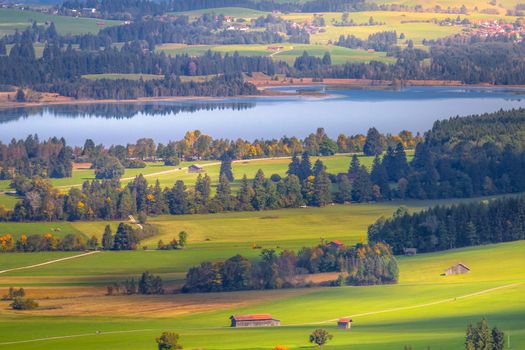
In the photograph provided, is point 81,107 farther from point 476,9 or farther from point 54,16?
point 476,9

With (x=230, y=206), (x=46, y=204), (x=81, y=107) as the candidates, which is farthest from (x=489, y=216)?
(x=81, y=107)

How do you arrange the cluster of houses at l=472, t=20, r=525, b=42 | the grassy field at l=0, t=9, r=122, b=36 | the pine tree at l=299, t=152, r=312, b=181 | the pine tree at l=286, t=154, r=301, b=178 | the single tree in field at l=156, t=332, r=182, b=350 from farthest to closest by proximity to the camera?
1. the grassy field at l=0, t=9, r=122, b=36
2. the cluster of houses at l=472, t=20, r=525, b=42
3. the pine tree at l=286, t=154, r=301, b=178
4. the pine tree at l=299, t=152, r=312, b=181
5. the single tree in field at l=156, t=332, r=182, b=350

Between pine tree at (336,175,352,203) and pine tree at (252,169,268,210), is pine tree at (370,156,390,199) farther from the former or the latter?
pine tree at (252,169,268,210)

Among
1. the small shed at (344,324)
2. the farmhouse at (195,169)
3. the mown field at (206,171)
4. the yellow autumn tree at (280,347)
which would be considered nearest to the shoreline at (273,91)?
the mown field at (206,171)

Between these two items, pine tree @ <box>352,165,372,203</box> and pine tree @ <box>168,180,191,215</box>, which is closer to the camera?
pine tree @ <box>168,180,191,215</box>

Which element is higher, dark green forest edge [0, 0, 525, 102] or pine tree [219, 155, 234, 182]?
pine tree [219, 155, 234, 182]

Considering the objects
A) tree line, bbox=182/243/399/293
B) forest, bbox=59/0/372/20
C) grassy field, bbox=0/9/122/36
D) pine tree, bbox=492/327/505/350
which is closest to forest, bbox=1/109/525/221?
tree line, bbox=182/243/399/293

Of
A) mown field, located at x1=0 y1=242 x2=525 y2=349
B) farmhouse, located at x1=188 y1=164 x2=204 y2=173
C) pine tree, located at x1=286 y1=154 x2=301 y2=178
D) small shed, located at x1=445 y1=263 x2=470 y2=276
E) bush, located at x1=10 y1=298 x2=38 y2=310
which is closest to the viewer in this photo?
mown field, located at x1=0 y1=242 x2=525 y2=349

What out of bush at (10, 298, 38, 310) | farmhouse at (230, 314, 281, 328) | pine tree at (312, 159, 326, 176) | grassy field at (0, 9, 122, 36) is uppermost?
farmhouse at (230, 314, 281, 328)

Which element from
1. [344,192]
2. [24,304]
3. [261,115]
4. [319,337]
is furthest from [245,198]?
[261,115]
